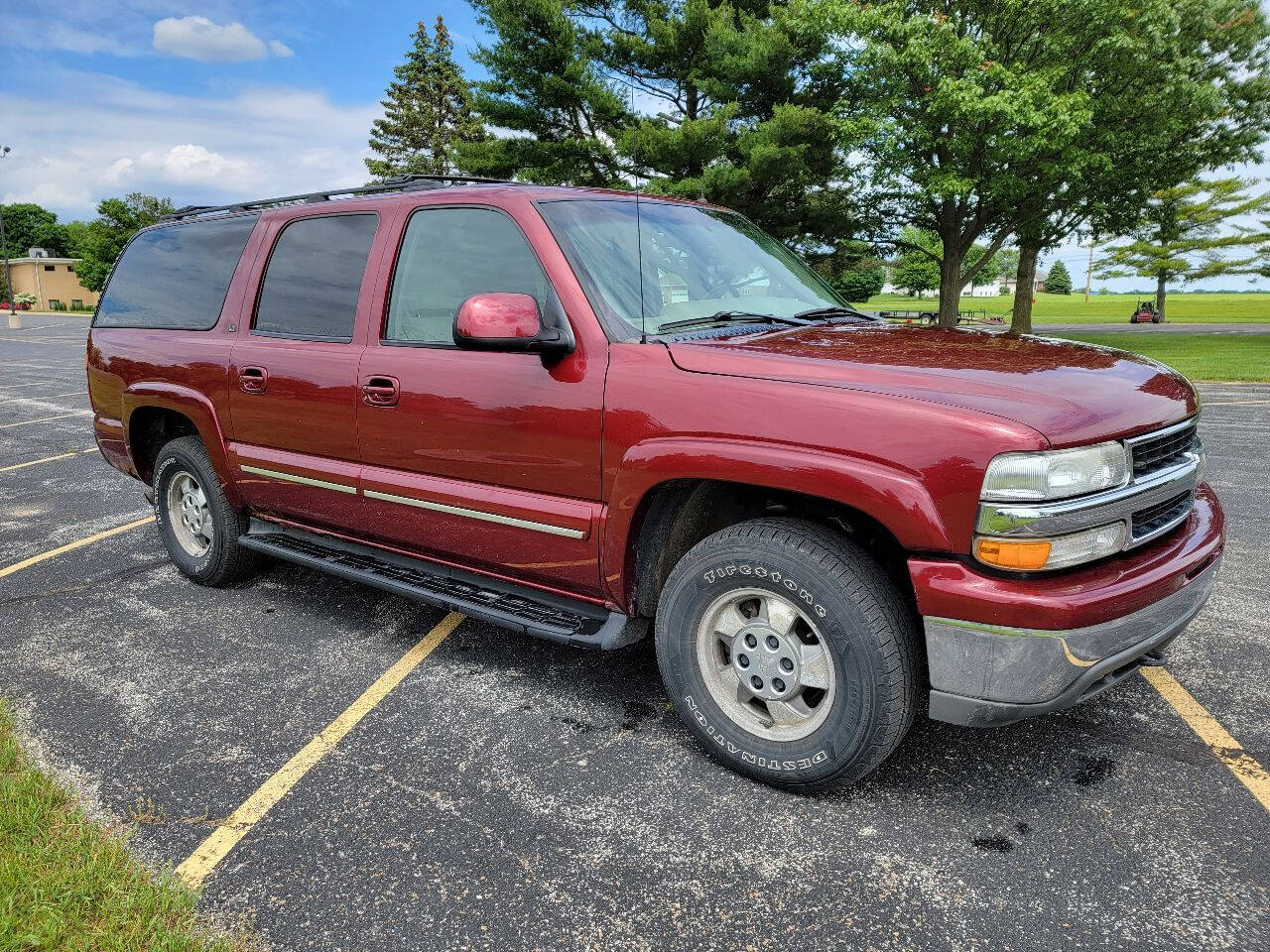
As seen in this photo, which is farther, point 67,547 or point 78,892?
point 67,547

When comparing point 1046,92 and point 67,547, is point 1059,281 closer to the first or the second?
point 1046,92

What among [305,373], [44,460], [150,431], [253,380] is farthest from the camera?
[44,460]

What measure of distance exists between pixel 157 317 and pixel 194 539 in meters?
1.25

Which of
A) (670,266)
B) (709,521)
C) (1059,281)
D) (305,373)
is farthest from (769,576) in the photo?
(1059,281)

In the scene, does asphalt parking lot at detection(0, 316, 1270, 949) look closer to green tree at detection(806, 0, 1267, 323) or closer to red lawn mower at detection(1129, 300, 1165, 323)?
green tree at detection(806, 0, 1267, 323)

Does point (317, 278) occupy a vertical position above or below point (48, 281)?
below

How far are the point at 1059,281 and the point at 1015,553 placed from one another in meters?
159

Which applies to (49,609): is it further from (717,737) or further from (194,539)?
(717,737)

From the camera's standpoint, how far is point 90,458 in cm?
880

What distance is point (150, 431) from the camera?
513cm

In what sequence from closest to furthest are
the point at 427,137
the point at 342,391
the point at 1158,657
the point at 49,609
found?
1. the point at 1158,657
2. the point at 342,391
3. the point at 49,609
4. the point at 427,137

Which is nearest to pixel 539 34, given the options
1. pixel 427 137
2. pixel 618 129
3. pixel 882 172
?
pixel 618 129

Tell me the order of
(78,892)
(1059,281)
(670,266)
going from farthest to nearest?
(1059,281), (670,266), (78,892)

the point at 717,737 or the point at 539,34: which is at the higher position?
the point at 539,34
